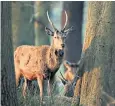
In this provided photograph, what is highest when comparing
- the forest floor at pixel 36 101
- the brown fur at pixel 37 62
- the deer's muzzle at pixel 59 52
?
the deer's muzzle at pixel 59 52

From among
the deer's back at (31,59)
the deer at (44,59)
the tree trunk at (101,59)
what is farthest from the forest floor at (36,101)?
the deer's back at (31,59)

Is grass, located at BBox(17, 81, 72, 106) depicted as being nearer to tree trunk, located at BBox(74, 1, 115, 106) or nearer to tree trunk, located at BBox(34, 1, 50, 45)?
tree trunk, located at BBox(74, 1, 115, 106)

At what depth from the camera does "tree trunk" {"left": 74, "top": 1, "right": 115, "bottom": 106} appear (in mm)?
11961

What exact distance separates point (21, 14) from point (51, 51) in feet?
31.2

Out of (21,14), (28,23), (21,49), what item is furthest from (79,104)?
(28,23)

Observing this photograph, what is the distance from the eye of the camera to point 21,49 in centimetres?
1517

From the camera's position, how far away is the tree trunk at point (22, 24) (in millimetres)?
22297

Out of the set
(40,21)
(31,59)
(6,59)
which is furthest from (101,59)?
(40,21)

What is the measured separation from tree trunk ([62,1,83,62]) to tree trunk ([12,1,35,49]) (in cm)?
153

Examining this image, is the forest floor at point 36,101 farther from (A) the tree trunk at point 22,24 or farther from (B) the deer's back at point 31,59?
(A) the tree trunk at point 22,24

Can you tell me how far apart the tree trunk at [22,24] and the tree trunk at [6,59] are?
1107cm

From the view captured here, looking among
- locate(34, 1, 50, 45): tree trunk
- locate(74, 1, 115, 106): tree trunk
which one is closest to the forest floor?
locate(74, 1, 115, 106): tree trunk

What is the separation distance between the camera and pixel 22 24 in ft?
80.8

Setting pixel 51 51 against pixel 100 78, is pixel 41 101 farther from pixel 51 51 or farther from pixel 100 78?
pixel 51 51
